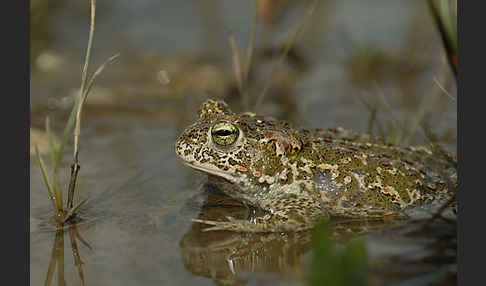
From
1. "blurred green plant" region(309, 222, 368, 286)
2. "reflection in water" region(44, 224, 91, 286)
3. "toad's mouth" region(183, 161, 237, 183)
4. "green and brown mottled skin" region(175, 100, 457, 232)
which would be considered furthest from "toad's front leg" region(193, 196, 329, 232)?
"blurred green plant" region(309, 222, 368, 286)

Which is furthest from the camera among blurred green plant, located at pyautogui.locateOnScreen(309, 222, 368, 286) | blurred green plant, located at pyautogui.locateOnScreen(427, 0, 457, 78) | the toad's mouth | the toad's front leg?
the toad's mouth

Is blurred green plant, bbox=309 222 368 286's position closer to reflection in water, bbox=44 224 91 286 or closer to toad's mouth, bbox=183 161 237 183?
reflection in water, bbox=44 224 91 286

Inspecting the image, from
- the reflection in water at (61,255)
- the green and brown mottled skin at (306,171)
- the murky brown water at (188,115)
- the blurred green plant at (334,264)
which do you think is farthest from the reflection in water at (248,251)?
the blurred green plant at (334,264)

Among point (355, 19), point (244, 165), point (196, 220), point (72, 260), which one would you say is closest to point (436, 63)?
point (355, 19)

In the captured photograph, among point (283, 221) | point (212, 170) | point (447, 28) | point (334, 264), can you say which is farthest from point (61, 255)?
point (447, 28)

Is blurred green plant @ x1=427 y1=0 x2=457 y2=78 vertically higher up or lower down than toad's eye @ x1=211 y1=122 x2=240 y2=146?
higher up

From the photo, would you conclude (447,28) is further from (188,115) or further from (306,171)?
(188,115)

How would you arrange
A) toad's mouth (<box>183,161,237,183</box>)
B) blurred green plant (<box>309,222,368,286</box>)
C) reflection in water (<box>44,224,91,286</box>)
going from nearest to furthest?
blurred green plant (<box>309,222,368,286</box>), reflection in water (<box>44,224,91,286</box>), toad's mouth (<box>183,161,237,183</box>)
